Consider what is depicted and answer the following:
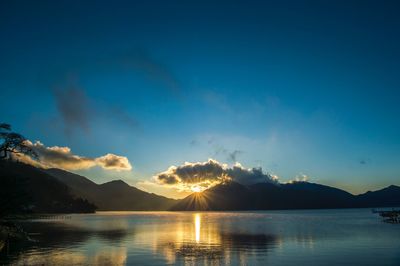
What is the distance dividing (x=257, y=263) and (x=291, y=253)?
13.0 metres

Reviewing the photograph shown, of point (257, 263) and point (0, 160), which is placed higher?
point (0, 160)

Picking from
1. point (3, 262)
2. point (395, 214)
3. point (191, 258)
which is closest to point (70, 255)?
point (3, 262)

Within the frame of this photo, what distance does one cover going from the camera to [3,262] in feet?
156

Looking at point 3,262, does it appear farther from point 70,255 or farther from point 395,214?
point 395,214

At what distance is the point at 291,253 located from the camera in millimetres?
57969

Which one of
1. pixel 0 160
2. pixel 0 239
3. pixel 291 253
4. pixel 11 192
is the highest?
pixel 0 160

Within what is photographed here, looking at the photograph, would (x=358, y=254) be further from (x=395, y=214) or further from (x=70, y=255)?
(x=395, y=214)

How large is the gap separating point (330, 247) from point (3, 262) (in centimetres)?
5369

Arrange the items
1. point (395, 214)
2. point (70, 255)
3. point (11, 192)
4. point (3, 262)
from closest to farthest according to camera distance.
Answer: point (11, 192) → point (3, 262) → point (70, 255) → point (395, 214)

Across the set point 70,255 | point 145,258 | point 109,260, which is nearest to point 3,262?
point 70,255

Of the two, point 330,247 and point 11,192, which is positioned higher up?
point 11,192

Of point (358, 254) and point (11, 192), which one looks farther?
point (358, 254)

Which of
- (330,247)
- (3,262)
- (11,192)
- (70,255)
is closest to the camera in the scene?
(11,192)

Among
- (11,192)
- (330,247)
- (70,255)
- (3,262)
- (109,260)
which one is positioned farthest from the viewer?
(330,247)
